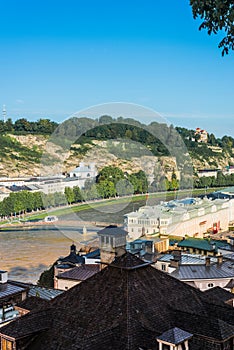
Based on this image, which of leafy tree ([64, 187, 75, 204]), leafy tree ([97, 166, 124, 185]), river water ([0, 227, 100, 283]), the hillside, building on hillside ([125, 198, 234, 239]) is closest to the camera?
the hillside

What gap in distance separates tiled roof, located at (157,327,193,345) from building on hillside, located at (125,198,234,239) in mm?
11567

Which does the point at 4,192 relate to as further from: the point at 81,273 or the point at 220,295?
the point at 220,295

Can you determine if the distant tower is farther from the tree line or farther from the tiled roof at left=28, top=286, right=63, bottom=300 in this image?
the tree line

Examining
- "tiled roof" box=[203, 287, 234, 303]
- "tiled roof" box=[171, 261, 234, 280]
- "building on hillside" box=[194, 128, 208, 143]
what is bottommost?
"tiled roof" box=[171, 261, 234, 280]

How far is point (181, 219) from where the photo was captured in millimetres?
24766

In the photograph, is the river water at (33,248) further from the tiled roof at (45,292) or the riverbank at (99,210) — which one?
the tiled roof at (45,292)

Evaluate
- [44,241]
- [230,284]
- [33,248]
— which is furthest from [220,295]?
[44,241]

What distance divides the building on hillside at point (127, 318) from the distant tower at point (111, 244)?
77 centimetres

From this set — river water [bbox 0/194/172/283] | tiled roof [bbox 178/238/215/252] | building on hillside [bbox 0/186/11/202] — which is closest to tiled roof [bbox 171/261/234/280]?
tiled roof [bbox 178/238/215/252]

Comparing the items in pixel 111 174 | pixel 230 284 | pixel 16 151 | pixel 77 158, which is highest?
pixel 16 151

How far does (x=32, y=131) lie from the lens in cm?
9088

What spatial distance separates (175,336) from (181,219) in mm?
20545

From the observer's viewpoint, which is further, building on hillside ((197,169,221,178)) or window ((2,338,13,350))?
building on hillside ((197,169,221,178))

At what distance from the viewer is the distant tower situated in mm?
6352
